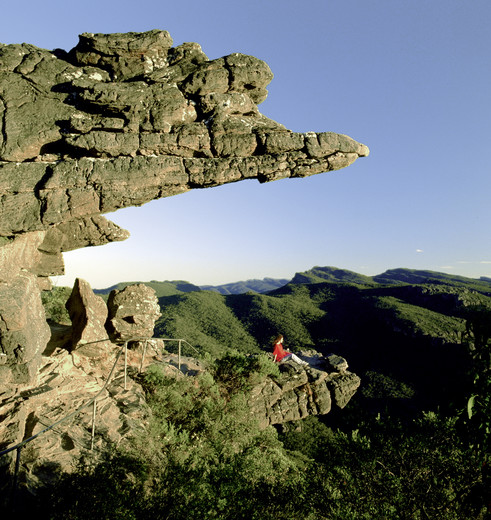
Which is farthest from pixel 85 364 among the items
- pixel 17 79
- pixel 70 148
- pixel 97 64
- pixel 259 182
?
pixel 97 64

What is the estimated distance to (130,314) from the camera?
17.5 meters

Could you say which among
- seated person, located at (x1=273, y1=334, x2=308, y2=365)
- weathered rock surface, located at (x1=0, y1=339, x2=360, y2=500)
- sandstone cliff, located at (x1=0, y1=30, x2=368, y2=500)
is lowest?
seated person, located at (x1=273, y1=334, x2=308, y2=365)

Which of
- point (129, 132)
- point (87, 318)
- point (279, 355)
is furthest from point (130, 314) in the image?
point (279, 355)

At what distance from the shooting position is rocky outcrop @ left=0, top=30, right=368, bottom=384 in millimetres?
13492

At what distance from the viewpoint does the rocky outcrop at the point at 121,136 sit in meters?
13.5

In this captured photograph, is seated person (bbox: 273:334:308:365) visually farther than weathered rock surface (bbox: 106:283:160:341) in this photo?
Yes

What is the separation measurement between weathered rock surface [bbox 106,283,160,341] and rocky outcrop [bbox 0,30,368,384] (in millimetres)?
4467

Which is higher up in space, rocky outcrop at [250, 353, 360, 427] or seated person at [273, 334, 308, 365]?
seated person at [273, 334, 308, 365]

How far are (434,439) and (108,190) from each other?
1837cm

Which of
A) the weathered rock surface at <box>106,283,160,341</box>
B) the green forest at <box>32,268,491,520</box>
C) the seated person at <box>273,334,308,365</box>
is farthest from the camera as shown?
the seated person at <box>273,334,308,365</box>

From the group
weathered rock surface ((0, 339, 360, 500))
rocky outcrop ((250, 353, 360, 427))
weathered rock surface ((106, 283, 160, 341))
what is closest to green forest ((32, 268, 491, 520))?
weathered rock surface ((0, 339, 360, 500))

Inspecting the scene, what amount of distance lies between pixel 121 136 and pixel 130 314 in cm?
1005

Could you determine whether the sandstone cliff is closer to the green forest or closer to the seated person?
the green forest

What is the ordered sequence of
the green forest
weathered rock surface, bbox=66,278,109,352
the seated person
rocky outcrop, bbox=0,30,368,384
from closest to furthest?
the green forest, rocky outcrop, bbox=0,30,368,384, weathered rock surface, bbox=66,278,109,352, the seated person
